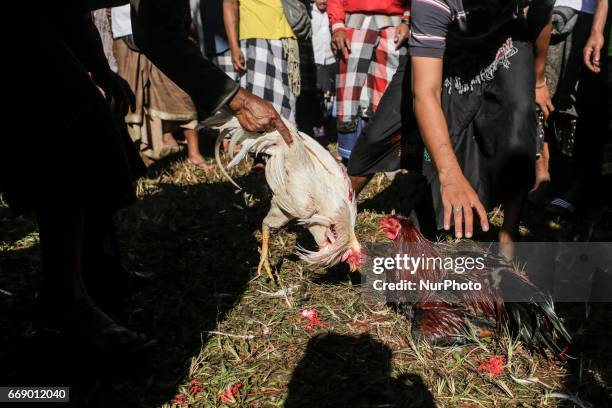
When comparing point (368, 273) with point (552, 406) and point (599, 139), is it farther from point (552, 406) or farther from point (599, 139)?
point (599, 139)

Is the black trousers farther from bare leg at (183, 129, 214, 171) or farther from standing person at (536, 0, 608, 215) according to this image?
bare leg at (183, 129, 214, 171)

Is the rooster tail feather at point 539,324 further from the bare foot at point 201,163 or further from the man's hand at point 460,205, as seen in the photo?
→ the bare foot at point 201,163

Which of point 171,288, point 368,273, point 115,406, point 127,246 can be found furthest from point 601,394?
point 127,246

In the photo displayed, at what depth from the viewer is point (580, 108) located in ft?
14.8

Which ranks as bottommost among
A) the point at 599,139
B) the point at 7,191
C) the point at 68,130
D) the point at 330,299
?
Result: the point at 330,299

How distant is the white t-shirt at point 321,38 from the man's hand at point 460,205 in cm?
508

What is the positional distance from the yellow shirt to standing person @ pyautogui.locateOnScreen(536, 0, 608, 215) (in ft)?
8.75

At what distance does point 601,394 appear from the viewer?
7.51 ft

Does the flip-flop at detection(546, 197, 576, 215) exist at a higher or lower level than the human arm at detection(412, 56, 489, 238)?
lower

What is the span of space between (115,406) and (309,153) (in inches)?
68.0

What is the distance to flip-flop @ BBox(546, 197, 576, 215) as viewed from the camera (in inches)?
171

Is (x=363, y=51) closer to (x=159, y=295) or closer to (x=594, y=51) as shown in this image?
(x=594, y=51)

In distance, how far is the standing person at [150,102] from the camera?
18.0ft

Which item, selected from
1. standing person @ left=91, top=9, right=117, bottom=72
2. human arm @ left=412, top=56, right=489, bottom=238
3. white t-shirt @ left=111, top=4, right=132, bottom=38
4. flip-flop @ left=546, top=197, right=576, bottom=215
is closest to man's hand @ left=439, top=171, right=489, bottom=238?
human arm @ left=412, top=56, right=489, bottom=238
